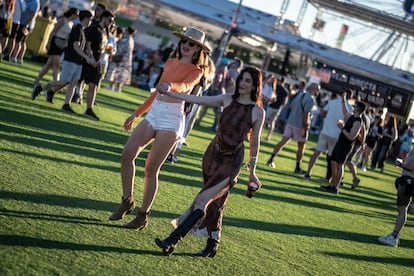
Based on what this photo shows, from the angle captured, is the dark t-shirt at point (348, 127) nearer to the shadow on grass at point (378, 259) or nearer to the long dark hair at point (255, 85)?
the shadow on grass at point (378, 259)

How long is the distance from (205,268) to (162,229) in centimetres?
108

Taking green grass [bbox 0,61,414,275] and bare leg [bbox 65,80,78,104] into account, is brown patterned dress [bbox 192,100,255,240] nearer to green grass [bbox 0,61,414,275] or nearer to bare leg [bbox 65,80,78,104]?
green grass [bbox 0,61,414,275]

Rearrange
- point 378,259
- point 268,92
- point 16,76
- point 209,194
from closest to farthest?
point 209,194, point 378,259, point 16,76, point 268,92

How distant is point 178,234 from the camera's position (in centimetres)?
621

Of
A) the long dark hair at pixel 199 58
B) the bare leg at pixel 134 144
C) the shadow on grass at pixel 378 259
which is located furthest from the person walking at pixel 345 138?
the bare leg at pixel 134 144

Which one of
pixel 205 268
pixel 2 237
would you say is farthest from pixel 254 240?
pixel 2 237

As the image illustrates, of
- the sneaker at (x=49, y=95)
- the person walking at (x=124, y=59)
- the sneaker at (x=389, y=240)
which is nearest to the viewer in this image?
the sneaker at (x=389, y=240)

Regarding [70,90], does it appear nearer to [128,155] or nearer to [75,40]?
[75,40]

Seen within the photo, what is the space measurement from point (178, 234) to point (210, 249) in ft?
1.77

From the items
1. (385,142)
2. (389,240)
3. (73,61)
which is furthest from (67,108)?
(385,142)

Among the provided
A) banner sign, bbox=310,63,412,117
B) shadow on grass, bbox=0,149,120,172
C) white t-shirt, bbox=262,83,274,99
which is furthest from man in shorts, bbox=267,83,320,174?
banner sign, bbox=310,63,412,117

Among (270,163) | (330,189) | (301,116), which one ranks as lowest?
(270,163)

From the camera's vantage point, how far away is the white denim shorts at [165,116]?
661cm

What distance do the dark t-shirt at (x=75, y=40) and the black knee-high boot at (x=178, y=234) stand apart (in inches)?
286
